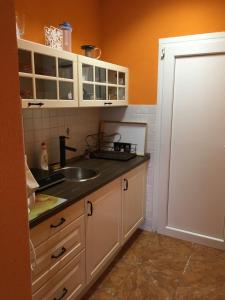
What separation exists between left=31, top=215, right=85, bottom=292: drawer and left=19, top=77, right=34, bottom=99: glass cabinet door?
0.82 metres

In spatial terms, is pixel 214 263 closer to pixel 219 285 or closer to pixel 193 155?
pixel 219 285

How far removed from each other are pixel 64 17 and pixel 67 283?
6.78 feet

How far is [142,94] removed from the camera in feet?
8.45

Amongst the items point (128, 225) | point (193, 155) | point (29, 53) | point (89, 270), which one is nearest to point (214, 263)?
point (128, 225)

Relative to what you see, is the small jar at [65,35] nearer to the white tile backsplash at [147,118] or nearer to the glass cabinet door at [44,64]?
the glass cabinet door at [44,64]

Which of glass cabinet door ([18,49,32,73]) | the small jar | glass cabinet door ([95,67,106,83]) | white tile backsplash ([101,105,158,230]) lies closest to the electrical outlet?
white tile backsplash ([101,105,158,230])

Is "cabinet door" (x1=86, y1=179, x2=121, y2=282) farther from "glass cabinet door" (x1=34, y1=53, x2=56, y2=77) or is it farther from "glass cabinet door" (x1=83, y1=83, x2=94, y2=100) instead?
"glass cabinet door" (x1=34, y1=53, x2=56, y2=77)

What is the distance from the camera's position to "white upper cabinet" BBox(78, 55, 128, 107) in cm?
196

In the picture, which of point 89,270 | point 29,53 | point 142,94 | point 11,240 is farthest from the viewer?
point 142,94

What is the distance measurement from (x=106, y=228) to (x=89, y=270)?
1.07ft

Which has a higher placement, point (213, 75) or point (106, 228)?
point (213, 75)

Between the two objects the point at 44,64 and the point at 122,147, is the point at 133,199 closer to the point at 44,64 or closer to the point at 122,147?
the point at 122,147

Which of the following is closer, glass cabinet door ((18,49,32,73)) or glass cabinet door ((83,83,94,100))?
glass cabinet door ((18,49,32,73))

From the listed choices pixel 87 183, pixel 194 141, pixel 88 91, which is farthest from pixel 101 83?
pixel 194 141
